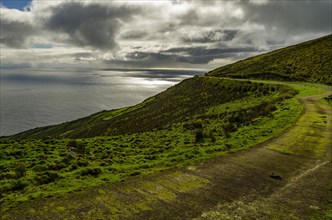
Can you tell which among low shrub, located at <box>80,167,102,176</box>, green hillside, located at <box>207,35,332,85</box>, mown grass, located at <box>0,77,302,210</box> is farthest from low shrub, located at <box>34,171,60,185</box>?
green hillside, located at <box>207,35,332,85</box>

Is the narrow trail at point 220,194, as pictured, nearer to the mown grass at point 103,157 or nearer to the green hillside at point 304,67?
the mown grass at point 103,157

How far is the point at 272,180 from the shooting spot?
12.6 metres

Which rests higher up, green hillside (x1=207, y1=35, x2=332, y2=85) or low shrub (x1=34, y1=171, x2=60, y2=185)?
green hillside (x1=207, y1=35, x2=332, y2=85)

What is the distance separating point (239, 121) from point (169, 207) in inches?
823

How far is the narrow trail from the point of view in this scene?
929cm

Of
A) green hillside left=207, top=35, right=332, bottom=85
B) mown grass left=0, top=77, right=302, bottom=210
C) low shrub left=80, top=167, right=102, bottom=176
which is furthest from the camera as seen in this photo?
green hillside left=207, top=35, right=332, bottom=85

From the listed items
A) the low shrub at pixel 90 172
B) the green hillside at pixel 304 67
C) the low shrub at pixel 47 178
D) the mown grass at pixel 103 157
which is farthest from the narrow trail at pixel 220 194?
the green hillside at pixel 304 67

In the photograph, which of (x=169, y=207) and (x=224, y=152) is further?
(x=224, y=152)

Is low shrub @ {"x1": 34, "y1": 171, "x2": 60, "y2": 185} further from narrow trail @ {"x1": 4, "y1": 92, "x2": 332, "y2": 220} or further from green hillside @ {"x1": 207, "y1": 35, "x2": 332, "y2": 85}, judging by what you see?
green hillside @ {"x1": 207, "y1": 35, "x2": 332, "y2": 85}

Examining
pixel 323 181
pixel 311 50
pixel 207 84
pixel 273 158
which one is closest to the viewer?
pixel 323 181

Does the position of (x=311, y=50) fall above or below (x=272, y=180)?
above

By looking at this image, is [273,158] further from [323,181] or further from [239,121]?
[239,121]

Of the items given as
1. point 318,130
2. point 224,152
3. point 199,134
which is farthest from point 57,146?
point 318,130

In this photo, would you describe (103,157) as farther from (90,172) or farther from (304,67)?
(304,67)
